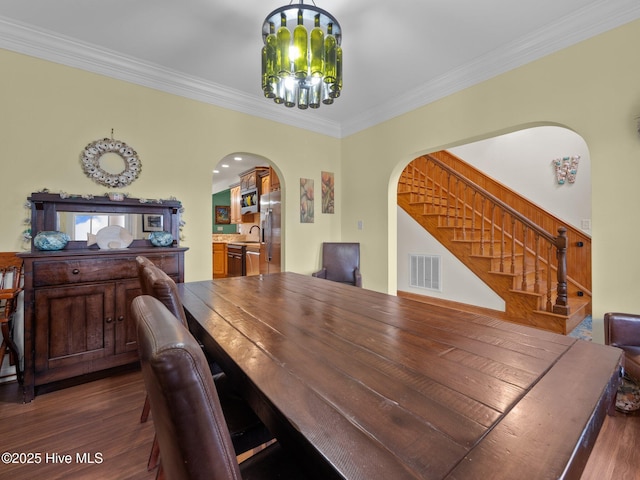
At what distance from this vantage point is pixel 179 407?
386 mm

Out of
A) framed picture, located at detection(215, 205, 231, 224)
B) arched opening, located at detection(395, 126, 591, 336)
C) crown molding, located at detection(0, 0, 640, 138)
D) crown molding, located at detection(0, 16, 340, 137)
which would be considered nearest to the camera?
crown molding, located at detection(0, 0, 640, 138)

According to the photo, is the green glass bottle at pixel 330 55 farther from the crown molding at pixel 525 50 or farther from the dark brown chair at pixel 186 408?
the crown molding at pixel 525 50

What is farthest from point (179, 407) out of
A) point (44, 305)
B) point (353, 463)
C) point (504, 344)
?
point (44, 305)

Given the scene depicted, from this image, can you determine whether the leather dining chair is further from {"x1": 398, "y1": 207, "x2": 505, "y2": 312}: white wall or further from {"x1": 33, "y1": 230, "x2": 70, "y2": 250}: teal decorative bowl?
{"x1": 398, "y1": 207, "x2": 505, "y2": 312}: white wall

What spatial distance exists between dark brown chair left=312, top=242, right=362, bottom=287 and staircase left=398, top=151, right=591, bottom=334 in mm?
1584

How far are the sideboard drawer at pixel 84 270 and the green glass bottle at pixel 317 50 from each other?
193 cm

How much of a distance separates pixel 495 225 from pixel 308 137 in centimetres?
324

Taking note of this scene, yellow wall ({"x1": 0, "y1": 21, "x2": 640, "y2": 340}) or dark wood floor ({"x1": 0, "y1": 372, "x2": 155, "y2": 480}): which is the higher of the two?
yellow wall ({"x1": 0, "y1": 21, "x2": 640, "y2": 340})

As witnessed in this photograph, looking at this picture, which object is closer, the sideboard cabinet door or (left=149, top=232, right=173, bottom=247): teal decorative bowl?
the sideboard cabinet door

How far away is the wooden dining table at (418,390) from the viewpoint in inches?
18.5

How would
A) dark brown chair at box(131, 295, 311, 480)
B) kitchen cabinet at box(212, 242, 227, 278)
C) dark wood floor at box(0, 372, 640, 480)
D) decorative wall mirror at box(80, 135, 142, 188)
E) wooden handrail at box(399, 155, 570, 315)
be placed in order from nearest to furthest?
dark brown chair at box(131, 295, 311, 480)
dark wood floor at box(0, 372, 640, 480)
decorative wall mirror at box(80, 135, 142, 188)
wooden handrail at box(399, 155, 570, 315)
kitchen cabinet at box(212, 242, 227, 278)

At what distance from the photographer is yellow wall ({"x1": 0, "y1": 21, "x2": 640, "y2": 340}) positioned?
1.95 metres

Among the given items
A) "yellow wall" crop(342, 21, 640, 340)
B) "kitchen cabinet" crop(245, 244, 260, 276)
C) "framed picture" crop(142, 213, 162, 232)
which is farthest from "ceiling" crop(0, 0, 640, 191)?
"kitchen cabinet" crop(245, 244, 260, 276)

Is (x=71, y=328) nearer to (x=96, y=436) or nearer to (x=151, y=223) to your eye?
(x=96, y=436)
